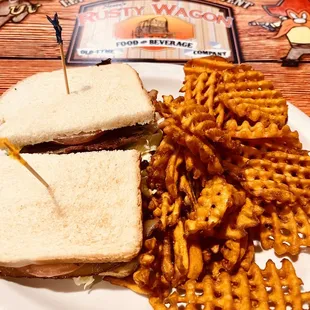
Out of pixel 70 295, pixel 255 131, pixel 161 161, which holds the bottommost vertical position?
pixel 70 295

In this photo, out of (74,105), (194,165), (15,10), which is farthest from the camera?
(15,10)

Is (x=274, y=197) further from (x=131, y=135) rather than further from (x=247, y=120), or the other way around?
(x=131, y=135)

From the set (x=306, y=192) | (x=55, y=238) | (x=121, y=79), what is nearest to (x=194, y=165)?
(x=306, y=192)

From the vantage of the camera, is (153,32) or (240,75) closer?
(240,75)

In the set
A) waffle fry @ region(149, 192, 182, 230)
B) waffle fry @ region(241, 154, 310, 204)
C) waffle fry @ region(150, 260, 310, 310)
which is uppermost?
waffle fry @ region(241, 154, 310, 204)

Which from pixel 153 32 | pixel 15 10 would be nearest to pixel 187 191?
pixel 153 32

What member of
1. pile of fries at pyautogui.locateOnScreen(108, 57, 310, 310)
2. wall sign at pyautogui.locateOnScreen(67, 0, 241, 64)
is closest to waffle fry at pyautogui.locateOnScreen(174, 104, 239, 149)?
pile of fries at pyautogui.locateOnScreen(108, 57, 310, 310)

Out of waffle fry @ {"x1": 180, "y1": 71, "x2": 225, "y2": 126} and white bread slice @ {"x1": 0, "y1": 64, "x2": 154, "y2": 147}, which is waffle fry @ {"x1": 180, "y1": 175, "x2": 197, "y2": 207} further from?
white bread slice @ {"x1": 0, "y1": 64, "x2": 154, "y2": 147}

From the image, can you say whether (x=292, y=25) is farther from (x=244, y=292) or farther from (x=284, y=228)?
(x=244, y=292)
